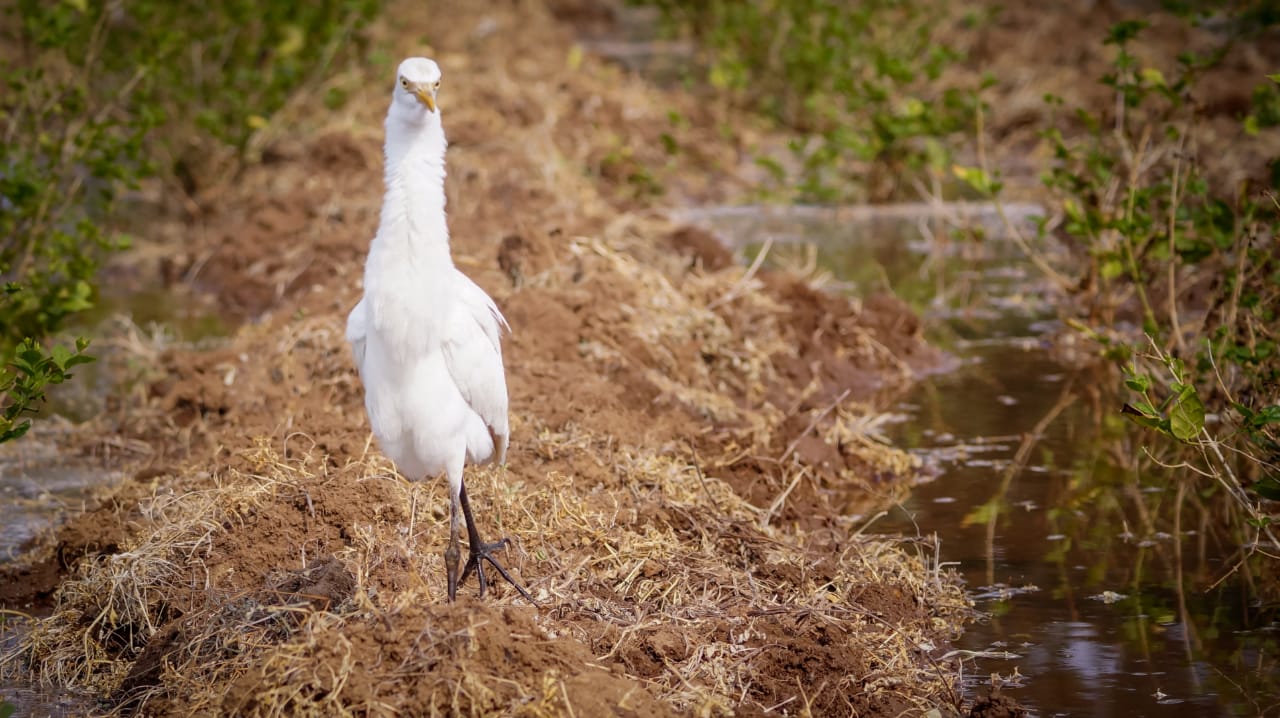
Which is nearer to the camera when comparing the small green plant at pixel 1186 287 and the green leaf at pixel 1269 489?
the green leaf at pixel 1269 489

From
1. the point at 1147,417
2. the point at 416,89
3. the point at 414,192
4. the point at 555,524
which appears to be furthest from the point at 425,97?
the point at 1147,417

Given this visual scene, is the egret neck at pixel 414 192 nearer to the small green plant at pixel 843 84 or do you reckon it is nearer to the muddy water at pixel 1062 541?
the muddy water at pixel 1062 541

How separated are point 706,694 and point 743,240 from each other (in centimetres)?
772

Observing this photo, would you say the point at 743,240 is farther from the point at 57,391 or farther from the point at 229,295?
the point at 57,391

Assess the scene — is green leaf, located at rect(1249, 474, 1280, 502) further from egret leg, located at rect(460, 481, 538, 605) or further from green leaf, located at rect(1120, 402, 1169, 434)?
egret leg, located at rect(460, 481, 538, 605)

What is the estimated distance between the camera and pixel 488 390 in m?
4.37

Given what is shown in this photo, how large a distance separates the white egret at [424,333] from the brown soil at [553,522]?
39cm

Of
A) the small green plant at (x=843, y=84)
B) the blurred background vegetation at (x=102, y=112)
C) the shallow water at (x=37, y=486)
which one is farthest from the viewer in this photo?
the small green plant at (x=843, y=84)

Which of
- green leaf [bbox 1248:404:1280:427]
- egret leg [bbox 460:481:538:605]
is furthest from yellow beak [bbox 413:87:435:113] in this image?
green leaf [bbox 1248:404:1280:427]

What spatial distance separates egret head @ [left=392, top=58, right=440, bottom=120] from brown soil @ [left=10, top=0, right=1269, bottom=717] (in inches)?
52.8

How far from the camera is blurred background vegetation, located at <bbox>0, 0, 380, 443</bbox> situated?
6941 millimetres

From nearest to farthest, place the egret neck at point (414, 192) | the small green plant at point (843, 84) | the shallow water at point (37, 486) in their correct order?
the egret neck at point (414, 192), the shallow water at point (37, 486), the small green plant at point (843, 84)

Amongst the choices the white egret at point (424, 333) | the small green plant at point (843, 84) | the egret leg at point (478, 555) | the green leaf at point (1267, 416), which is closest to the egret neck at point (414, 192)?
the white egret at point (424, 333)

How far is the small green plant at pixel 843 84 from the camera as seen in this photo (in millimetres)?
11438
